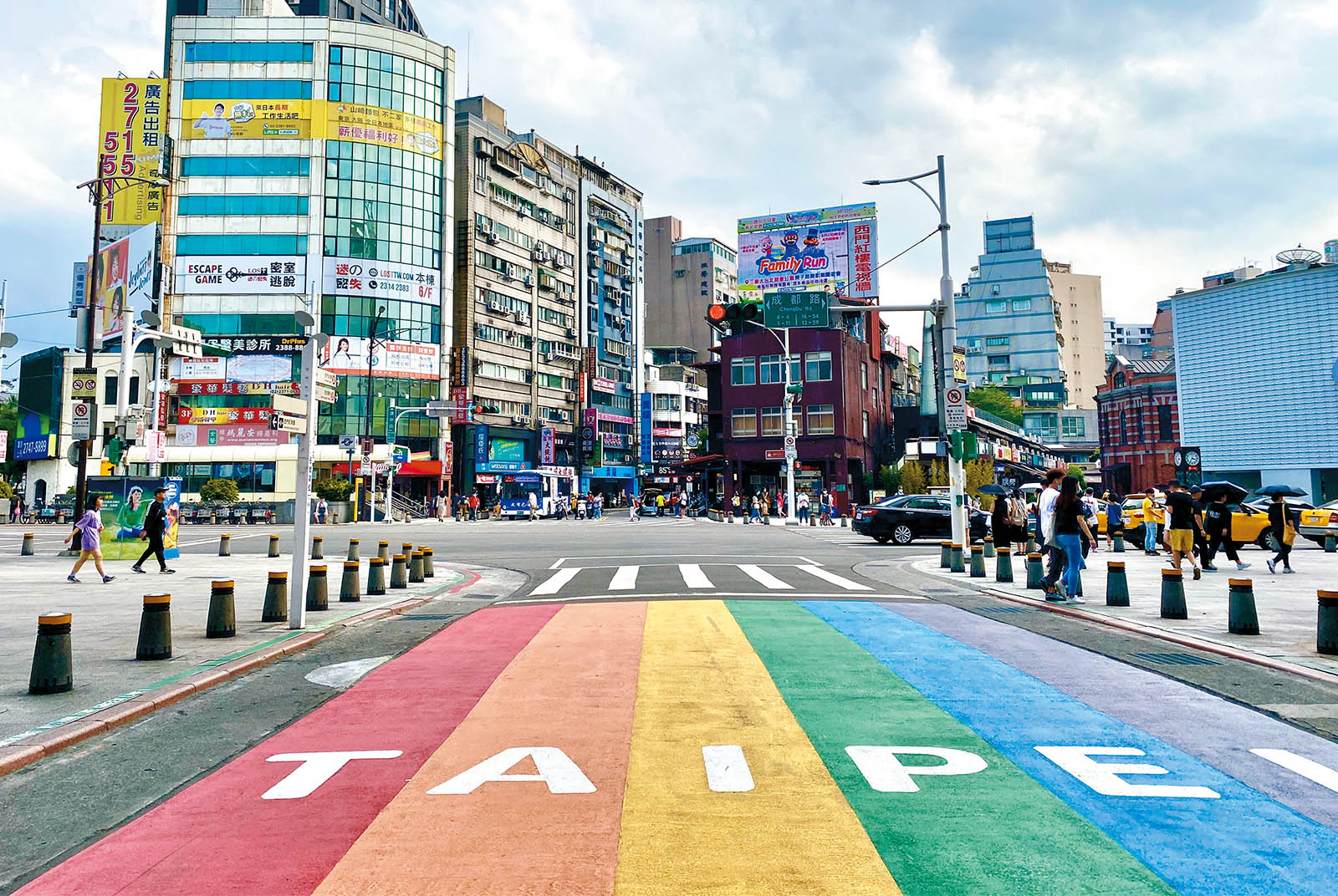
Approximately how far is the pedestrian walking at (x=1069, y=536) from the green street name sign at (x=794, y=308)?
19.5 meters

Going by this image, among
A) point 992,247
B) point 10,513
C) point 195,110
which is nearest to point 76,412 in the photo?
point 10,513

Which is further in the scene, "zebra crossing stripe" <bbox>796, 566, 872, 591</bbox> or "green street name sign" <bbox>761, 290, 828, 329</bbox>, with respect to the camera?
"green street name sign" <bbox>761, 290, 828, 329</bbox>

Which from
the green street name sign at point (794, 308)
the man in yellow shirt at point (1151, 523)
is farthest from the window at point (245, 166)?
the man in yellow shirt at point (1151, 523)

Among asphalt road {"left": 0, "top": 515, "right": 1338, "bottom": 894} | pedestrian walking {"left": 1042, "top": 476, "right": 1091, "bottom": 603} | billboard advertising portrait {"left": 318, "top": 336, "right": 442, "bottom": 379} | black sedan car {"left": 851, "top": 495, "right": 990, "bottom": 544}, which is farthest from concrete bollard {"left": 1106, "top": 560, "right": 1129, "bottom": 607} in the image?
billboard advertising portrait {"left": 318, "top": 336, "right": 442, "bottom": 379}

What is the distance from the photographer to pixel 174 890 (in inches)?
144

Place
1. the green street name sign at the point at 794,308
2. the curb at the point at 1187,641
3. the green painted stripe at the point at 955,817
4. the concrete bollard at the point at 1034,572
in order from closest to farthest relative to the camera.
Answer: the green painted stripe at the point at 955,817 < the curb at the point at 1187,641 < the concrete bollard at the point at 1034,572 < the green street name sign at the point at 794,308

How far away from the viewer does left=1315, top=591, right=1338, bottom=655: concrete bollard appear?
870cm

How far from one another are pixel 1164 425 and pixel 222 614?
77589 mm

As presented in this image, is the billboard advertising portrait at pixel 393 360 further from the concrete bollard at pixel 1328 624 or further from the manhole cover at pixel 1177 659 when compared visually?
the concrete bollard at pixel 1328 624

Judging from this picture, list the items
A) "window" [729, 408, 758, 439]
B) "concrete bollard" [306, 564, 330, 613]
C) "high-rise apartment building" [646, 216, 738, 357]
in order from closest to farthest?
"concrete bollard" [306, 564, 330, 613] → "window" [729, 408, 758, 439] → "high-rise apartment building" [646, 216, 738, 357]

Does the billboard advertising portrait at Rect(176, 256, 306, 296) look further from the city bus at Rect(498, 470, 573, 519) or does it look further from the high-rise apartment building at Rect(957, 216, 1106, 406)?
the high-rise apartment building at Rect(957, 216, 1106, 406)

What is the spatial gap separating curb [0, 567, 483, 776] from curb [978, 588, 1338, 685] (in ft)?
31.9

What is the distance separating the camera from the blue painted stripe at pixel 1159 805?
3727mm

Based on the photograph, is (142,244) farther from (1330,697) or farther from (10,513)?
(1330,697)
